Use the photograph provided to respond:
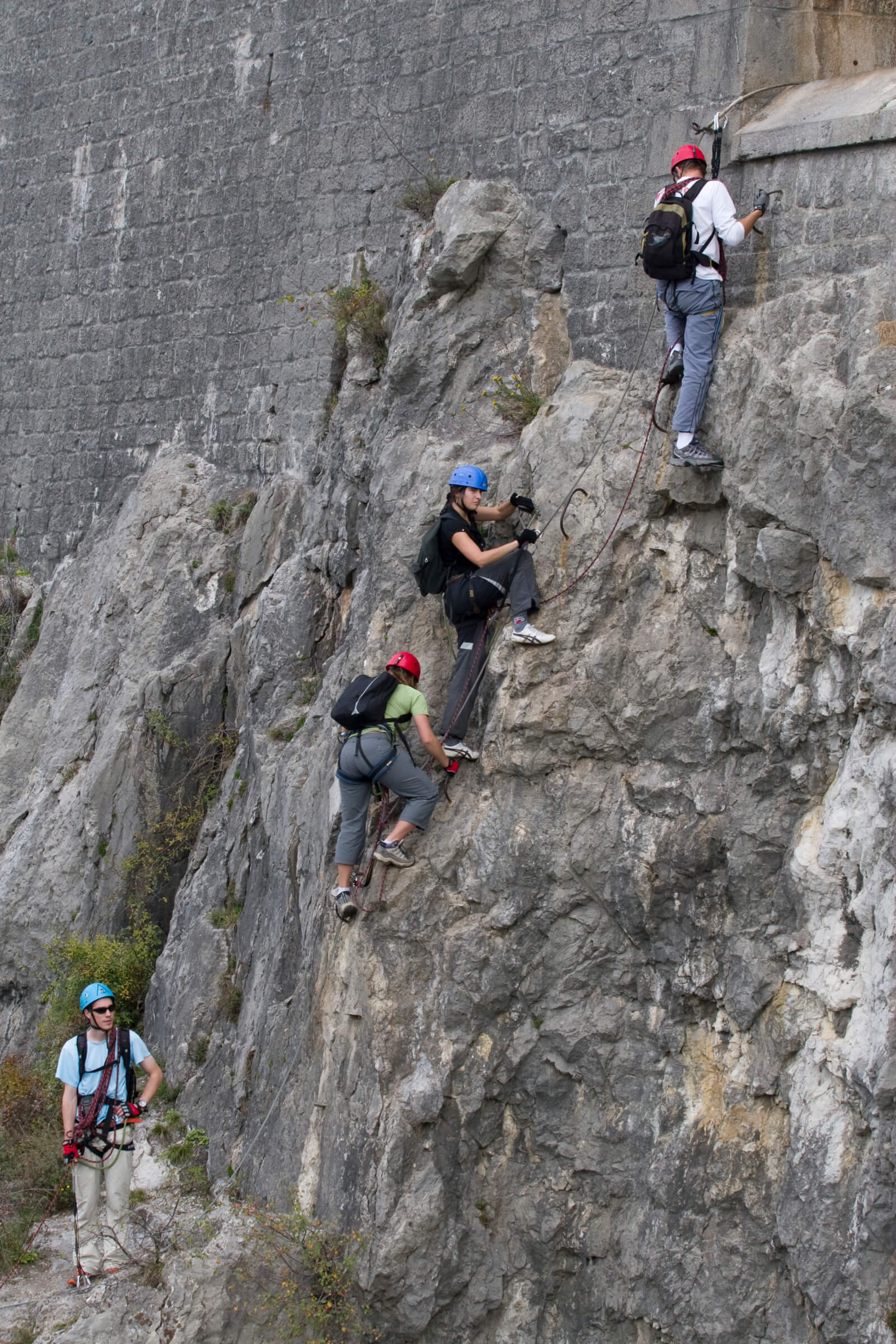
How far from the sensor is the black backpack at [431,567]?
7.76 meters

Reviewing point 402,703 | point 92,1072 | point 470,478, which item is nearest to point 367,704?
point 402,703

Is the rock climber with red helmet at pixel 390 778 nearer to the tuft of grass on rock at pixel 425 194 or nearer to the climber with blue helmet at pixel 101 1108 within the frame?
the climber with blue helmet at pixel 101 1108

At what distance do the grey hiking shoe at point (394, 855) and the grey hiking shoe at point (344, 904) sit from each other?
32cm

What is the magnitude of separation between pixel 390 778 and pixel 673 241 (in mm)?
3237

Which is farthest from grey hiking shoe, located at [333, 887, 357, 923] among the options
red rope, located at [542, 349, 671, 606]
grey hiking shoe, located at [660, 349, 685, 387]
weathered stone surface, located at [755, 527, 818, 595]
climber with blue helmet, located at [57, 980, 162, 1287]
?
grey hiking shoe, located at [660, 349, 685, 387]

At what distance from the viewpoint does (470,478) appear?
7.83m

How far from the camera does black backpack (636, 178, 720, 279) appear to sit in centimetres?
713

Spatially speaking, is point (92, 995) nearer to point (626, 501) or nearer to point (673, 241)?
point (626, 501)

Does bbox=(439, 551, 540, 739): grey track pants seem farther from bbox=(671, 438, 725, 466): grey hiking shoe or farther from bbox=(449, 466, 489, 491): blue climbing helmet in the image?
bbox=(671, 438, 725, 466): grey hiking shoe

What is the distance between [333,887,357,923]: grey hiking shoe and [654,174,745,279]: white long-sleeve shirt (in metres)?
3.87

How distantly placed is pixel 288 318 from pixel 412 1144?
6.73m

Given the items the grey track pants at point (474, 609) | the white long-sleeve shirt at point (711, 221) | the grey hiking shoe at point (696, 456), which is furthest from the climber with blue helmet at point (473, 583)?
the white long-sleeve shirt at point (711, 221)

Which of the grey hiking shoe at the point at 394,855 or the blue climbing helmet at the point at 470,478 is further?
the blue climbing helmet at the point at 470,478

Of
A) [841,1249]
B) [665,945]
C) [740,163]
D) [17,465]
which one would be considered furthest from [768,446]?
[17,465]
